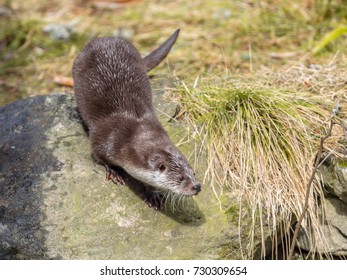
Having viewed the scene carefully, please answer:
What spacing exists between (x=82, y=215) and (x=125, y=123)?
1.94 ft

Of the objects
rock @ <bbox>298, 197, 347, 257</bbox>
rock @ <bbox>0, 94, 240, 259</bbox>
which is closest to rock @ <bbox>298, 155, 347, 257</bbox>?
rock @ <bbox>298, 197, 347, 257</bbox>

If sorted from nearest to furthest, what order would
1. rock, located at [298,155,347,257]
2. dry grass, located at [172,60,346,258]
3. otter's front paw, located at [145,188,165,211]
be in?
otter's front paw, located at [145,188,165,211] → dry grass, located at [172,60,346,258] → rock, located at [298,155,347,257]

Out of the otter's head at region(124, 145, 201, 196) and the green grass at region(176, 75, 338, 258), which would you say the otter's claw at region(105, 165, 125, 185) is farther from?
the green grass at region(176, 75, 338, 258)

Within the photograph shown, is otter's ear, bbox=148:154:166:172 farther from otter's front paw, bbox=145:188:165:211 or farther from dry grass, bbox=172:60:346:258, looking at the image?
dry grass, bbox=172:60:346:258

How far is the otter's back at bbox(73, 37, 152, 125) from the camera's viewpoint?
3551mm

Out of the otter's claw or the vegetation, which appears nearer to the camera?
the otter's claw

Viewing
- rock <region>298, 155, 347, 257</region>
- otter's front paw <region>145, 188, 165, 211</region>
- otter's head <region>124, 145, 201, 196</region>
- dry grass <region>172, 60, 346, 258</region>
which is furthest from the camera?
rock <region>298, 155, 347, 257</region>

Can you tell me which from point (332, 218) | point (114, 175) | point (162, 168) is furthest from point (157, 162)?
point (332, 218)

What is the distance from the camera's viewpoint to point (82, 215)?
3207 millimetres

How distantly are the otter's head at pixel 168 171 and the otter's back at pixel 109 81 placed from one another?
1.36ft

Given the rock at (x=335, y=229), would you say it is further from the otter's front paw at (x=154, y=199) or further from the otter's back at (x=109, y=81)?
the otter's back at (x=109, y=81)

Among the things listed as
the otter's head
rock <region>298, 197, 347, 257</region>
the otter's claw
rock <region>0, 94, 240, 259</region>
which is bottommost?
rock <region>298, 197, 347, 257</region>

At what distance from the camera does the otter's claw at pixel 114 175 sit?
3385 mm

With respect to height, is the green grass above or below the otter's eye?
below
